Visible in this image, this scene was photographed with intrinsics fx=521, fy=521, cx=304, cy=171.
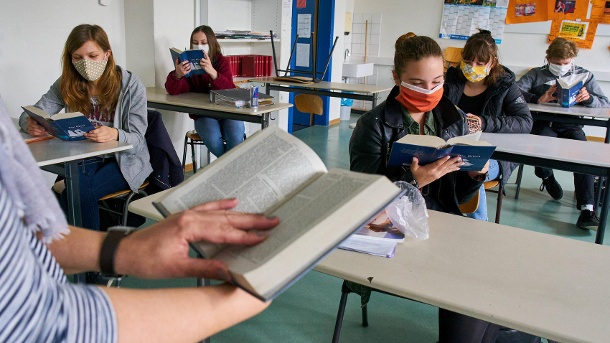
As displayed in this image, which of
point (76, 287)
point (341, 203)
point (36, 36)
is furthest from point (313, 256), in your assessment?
point (36, 36)

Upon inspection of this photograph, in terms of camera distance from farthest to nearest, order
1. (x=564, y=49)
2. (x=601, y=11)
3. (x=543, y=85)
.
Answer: (x=601, y=11) → (x=543, y=85) → (x=564, y=49)

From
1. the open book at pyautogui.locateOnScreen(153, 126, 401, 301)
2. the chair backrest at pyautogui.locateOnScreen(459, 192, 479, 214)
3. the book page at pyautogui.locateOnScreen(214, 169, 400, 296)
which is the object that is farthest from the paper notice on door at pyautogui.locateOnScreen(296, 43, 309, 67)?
the book page at pyautogui.locateOnScreen(214, 169, 400, 296)

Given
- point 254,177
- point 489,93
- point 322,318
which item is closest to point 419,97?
point 322,318

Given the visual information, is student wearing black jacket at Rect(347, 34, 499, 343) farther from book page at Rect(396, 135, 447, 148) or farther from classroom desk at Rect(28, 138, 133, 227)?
classroom desk at Rect(28, 138, 133, 227)

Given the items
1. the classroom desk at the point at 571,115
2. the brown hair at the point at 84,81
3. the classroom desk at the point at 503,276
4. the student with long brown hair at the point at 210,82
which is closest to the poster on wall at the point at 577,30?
the classroom desk at the point at 571,115

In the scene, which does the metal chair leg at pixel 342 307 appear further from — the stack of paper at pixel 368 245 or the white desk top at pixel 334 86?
the white desk top at pixel 334 86

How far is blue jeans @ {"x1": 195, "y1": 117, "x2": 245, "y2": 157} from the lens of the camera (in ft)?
12.4

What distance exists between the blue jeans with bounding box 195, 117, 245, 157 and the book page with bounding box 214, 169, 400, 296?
3056mm

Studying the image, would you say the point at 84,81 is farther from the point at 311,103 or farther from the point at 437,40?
the point at 437,40

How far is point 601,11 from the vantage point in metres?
5.96

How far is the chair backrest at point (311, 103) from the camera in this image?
464cm

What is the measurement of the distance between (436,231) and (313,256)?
2.81 ft

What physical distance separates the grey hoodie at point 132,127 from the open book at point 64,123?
16 centimetres

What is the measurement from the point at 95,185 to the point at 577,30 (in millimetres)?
5883
